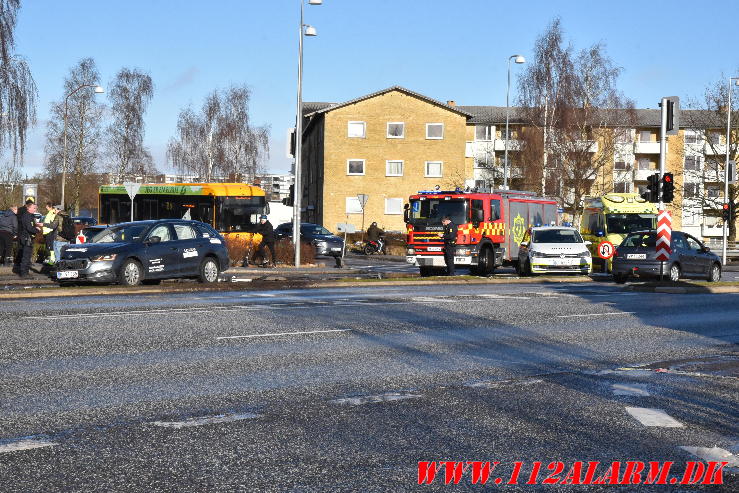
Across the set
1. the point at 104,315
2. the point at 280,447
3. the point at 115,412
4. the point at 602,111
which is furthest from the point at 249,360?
the point at 602,111

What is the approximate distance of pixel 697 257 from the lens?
96.7ft

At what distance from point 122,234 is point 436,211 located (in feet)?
35.9

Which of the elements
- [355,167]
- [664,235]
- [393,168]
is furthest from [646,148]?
[664,235]

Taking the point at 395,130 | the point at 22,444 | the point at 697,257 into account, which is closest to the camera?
the point at 22,444

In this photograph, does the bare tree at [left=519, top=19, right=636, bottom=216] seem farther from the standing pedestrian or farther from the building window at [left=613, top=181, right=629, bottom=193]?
the standing pedestrian

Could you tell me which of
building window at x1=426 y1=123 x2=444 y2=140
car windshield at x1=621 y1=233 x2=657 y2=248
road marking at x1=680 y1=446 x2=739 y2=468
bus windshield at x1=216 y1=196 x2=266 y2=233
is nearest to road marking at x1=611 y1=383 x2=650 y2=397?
road marking at x1=680 y1=446 x2=739 y2=468

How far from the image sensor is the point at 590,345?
40.8 feet

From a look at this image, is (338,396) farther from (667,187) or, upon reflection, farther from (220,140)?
(220,140)

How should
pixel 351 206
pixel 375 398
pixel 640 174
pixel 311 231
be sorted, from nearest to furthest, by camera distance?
pixel 375 398 → pixel 311 231 → pixel 351 206 → pixel 640 174

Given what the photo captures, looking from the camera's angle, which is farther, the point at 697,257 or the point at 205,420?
the point at 697,257

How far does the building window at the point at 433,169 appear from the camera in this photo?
74.4m

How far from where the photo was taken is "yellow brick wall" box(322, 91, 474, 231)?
74.0m

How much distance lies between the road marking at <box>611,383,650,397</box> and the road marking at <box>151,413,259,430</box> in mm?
3331

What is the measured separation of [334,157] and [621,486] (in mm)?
69068
